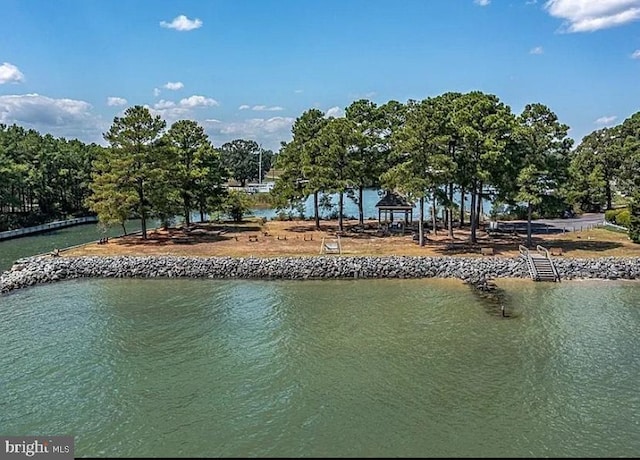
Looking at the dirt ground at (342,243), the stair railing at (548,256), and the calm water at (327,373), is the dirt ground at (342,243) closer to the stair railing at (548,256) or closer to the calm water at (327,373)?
the stair railing at (548,256)

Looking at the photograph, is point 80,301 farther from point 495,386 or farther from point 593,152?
point 593,152

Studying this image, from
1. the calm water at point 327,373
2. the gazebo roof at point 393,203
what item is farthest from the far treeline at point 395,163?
the calm water at point 327,373

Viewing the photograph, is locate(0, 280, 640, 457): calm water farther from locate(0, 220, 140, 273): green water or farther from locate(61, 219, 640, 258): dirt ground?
locate(0, 220, 140, 273): green water

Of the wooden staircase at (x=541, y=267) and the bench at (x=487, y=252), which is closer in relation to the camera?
the wooden staircase at (x=541, y=267)

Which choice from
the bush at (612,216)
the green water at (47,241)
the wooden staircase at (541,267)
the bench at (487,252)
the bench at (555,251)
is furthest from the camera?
the bush at (612,216)

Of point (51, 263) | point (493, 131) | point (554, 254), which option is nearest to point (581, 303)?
point (554, 254)

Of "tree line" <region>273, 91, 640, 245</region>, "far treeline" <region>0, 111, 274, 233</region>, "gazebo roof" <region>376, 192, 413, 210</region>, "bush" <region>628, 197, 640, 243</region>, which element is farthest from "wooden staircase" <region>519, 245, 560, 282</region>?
"far treeline" <region>0, 111, 274, 233</region>

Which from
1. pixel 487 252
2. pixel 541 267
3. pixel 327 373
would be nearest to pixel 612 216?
pixel 487 252
